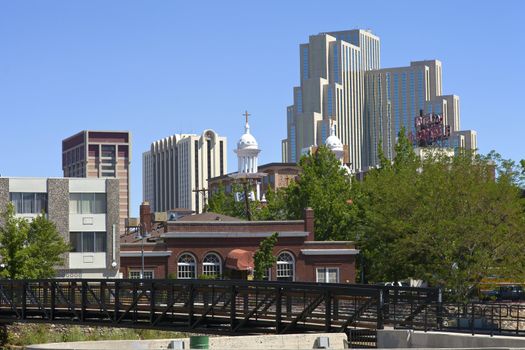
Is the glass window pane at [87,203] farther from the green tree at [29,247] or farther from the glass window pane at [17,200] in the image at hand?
the green tree at [29,247]

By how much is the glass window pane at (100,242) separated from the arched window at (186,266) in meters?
7.12

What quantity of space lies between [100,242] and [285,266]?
51.8 ft

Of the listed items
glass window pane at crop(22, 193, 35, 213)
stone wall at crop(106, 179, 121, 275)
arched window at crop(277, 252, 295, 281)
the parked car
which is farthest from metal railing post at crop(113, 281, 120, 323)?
the parked car

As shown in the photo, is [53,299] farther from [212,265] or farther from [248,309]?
[212,265]

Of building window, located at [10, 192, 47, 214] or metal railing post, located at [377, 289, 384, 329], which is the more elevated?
building window, located at [10, 192, 47, 214]

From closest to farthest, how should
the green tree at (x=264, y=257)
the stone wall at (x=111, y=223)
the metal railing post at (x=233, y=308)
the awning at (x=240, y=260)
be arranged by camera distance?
the metal railing post at (x=233, y=308) → the stone wall at (x=111, y=223) → the green tree at (x=264, y=257) → the awning at (x=240, y=260)

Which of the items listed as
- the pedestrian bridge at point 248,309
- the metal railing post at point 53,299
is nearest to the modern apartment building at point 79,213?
the pedestrian bridge at point 248,309

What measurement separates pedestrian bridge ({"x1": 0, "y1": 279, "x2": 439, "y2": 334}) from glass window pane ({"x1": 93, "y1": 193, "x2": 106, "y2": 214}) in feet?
82.9

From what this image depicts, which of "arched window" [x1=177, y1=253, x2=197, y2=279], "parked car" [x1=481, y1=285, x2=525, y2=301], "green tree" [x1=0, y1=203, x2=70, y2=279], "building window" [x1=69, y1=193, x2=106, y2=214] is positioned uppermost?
"building window" [x1=69, y1=193, x2=106, y2=214]

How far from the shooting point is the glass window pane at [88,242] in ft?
281

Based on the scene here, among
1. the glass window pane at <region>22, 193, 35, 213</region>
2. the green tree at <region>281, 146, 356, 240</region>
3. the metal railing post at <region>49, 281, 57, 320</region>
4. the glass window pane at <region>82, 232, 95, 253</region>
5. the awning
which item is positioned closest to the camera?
the metal railing post at <region>49, 281, 57, 320</region>

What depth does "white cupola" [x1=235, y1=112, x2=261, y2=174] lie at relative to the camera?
501ft

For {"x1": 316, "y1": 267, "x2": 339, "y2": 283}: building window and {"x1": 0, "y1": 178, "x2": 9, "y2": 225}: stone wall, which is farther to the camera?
{"x1": 316, "y1": 267, "x2": 339, "y2": 283}: building window

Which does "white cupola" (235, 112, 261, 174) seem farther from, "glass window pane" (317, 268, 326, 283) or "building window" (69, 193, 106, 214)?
"building window" (69, 193, 106, 214)
